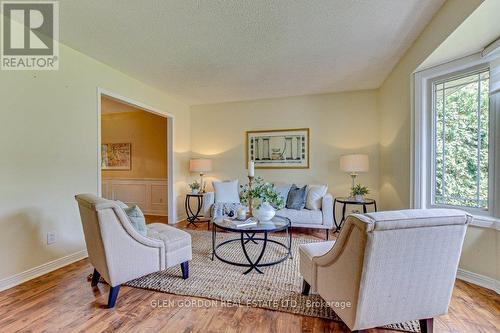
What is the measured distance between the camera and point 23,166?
2289 mm

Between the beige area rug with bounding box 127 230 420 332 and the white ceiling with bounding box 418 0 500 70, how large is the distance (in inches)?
90.2

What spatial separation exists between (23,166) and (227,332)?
2472 mm

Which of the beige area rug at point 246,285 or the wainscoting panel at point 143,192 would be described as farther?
the wainscoting panel at point 143,192

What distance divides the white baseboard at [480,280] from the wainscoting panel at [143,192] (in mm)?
5034

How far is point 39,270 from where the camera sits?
2408mm

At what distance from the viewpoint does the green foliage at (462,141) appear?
2.26 m

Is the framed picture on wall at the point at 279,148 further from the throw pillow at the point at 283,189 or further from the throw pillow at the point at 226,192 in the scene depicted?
the throw pillow at the point at 226,192

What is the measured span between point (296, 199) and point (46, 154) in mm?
3311

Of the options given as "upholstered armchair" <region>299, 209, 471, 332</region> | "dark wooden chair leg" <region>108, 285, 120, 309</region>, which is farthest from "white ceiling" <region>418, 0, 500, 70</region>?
"dark wooden chair leg" <region>108, 285, 120, 309</region>

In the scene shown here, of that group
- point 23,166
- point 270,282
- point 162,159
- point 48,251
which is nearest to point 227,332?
point 270,282

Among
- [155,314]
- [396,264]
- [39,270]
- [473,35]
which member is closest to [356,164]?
[473,35]

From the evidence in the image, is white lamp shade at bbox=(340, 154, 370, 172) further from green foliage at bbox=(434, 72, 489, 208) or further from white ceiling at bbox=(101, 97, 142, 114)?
white ceiling at bbox=(101, 97, 142, 114)

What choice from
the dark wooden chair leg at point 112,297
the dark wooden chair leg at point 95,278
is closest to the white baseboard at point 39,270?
the dark wooden chair leg at point 95,278

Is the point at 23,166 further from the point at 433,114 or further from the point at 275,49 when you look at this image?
the point at 433,114
